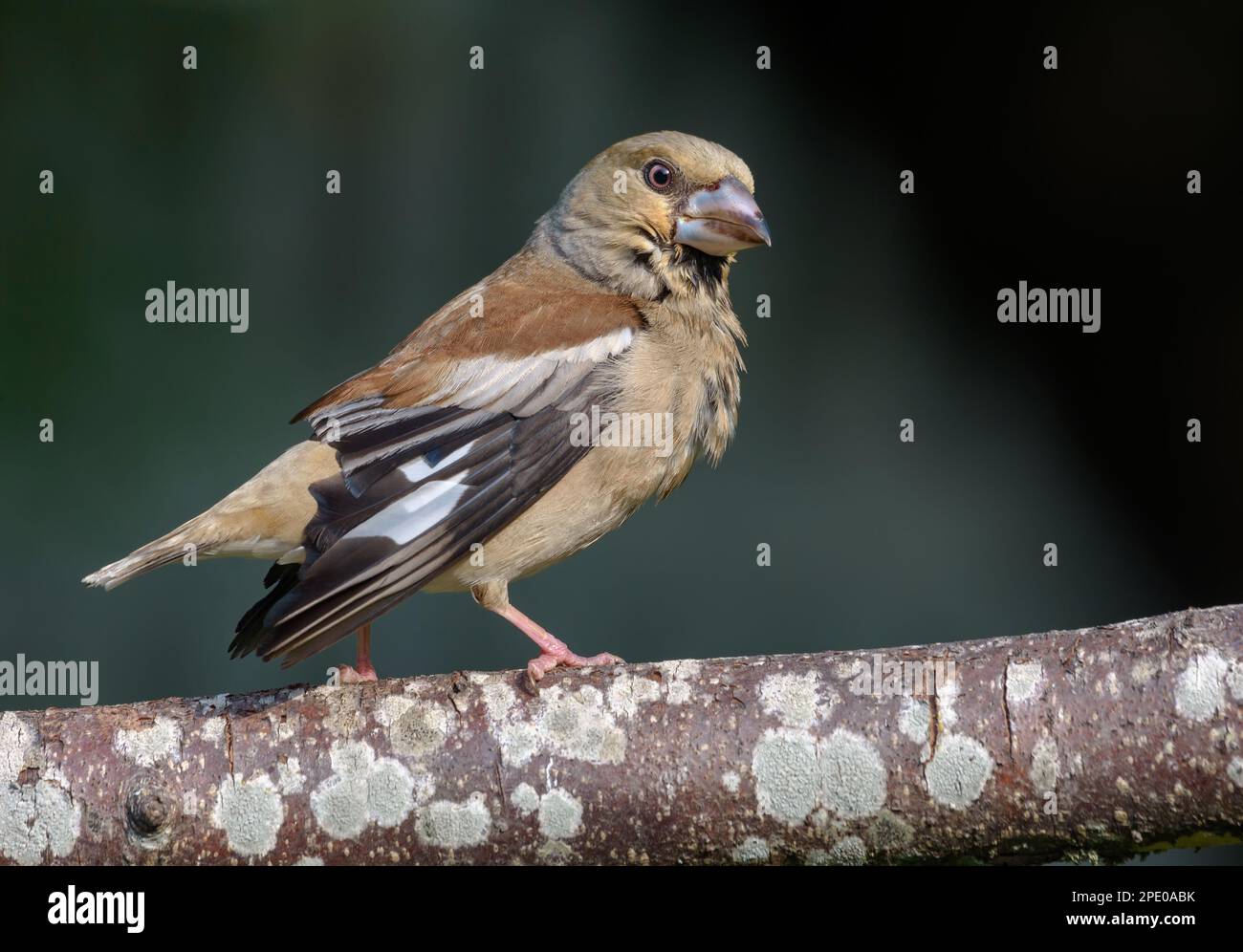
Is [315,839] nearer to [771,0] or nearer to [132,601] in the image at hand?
[132,601]

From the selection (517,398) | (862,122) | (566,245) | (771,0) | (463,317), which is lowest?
(517,398)

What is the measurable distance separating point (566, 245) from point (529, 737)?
2.05 meters

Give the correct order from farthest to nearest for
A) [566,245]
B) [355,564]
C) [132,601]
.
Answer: [132,601] → [566,245] → [355,564]

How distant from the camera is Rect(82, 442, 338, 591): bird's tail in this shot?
3.71 m

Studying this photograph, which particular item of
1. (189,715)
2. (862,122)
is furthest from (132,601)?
(862,122)

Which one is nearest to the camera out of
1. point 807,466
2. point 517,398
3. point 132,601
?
point 517,398

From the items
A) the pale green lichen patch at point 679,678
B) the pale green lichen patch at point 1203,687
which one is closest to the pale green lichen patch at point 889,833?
the pale green lichen patch at point 679,678

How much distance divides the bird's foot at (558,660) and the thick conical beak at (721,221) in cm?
144

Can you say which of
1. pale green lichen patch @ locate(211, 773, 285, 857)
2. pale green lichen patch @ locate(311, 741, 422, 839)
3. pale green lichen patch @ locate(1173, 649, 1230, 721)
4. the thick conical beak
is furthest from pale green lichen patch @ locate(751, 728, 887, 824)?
the thick conical beak

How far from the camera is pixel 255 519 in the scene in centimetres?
374

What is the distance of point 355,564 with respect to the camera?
3354 mm

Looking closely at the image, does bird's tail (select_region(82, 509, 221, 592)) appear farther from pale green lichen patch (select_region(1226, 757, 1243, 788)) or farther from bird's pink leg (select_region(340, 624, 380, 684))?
pale green lichen patch (select_region(1226, 757, 1243, 788))

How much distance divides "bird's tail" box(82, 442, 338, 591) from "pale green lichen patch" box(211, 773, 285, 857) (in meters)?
0.93

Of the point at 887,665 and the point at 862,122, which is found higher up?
the point at 862,122
